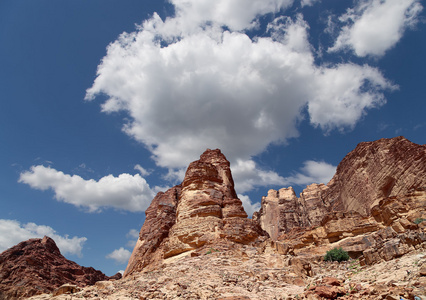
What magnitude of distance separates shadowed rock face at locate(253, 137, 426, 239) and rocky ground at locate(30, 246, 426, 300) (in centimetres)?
2545

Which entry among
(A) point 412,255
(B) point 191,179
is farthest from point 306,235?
(A) point 412,255

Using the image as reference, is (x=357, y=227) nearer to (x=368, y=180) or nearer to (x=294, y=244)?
→ (x=294, y=244)

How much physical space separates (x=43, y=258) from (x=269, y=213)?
66746 millimetres

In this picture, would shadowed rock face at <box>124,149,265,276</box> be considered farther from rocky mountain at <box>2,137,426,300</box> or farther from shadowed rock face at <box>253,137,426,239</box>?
shadowed rock face at <box>253,137,426,239</box>

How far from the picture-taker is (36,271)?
59.4m

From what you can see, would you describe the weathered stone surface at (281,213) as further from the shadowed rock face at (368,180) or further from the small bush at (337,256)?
the small bush at (337,256)

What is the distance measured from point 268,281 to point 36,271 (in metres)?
59.2

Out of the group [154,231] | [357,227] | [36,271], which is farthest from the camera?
[154,231]

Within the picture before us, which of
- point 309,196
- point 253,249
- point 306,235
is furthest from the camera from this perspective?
point 309,196

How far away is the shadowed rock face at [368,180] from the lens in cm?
4406

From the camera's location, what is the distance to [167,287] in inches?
757

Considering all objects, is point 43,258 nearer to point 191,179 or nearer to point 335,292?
point 191,179

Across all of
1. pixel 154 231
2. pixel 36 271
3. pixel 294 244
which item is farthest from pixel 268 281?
pixel 36 271

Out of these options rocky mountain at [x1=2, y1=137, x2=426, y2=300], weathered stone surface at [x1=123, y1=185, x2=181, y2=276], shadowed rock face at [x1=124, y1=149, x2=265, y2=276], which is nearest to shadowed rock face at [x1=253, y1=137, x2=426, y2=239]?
rocky mountain at [x1=2, y1=137, x2=426, y2=300]
